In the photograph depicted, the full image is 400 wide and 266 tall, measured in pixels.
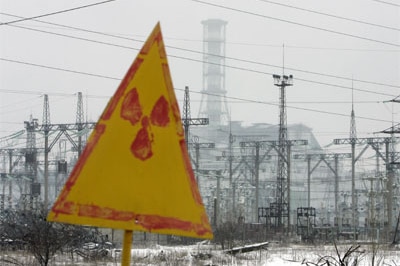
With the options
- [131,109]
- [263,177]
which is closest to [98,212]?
[131,109]

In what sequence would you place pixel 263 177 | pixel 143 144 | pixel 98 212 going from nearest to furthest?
pixel 98 212
pixel 143 144
pixel 263 177

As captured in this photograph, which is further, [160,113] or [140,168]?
[160,113]

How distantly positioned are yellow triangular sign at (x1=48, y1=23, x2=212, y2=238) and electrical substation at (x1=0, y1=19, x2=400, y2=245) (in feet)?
33.1

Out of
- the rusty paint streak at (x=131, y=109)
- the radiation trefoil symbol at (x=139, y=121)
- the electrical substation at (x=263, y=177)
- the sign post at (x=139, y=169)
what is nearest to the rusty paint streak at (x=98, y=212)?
the sign post at (x=139, y=169)

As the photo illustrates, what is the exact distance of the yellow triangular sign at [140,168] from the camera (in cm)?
374

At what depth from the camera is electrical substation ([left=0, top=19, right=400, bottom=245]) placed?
46312 mm

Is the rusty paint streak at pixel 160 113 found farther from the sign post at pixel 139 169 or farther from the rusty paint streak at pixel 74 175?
the rusty paint streak at pixel 74 175

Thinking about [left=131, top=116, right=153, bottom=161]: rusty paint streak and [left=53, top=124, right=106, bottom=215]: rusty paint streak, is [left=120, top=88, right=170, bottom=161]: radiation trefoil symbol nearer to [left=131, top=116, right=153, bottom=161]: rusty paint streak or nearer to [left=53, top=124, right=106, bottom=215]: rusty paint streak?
[left=131, top=116, right=153, bottom=161]: rusty paint streak

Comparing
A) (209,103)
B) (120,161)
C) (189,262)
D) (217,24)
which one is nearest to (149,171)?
(120,161)

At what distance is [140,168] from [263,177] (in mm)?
106862

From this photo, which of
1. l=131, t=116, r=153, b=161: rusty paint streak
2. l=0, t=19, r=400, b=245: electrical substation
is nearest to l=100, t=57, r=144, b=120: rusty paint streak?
l=131, t=116, r=153, b=161: rusty paint streak

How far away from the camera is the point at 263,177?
110062 mm

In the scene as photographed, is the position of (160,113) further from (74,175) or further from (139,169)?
(74,175)

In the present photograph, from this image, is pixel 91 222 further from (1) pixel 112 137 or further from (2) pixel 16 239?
(2) pixel 16 239
